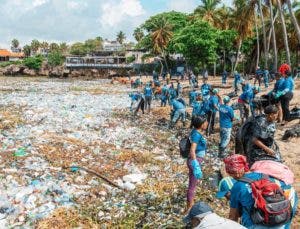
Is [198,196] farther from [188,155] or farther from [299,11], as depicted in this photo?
[299,11]

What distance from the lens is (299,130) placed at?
11.2 metres

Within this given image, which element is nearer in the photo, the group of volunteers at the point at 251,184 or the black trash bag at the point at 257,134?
the group of volunteers at the point at 251,184

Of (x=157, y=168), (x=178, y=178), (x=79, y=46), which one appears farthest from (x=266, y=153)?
(x=79, y=46)

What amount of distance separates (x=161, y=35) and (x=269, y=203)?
1865 inches

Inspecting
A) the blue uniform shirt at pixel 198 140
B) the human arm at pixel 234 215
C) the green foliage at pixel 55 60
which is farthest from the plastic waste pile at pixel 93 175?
the green foliage at pixel 55 60

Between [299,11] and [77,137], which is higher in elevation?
[299,11]

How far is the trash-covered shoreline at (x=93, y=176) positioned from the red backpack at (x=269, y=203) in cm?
295

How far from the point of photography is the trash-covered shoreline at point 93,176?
6.55 meters

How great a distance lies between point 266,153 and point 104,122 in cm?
1022

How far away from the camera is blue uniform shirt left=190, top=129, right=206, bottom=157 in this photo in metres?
5.99

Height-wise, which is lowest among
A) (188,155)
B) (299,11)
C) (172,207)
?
(172,207)

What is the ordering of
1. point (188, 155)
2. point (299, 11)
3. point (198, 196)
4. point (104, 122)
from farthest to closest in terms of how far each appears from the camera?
point (299, 11)
point (104, 122)
point (198, 196)
point (188, 155)

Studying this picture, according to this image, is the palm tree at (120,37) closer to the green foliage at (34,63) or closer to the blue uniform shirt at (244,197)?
the green foliage at (34,63)

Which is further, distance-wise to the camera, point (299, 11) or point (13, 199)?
point (299, 11)
